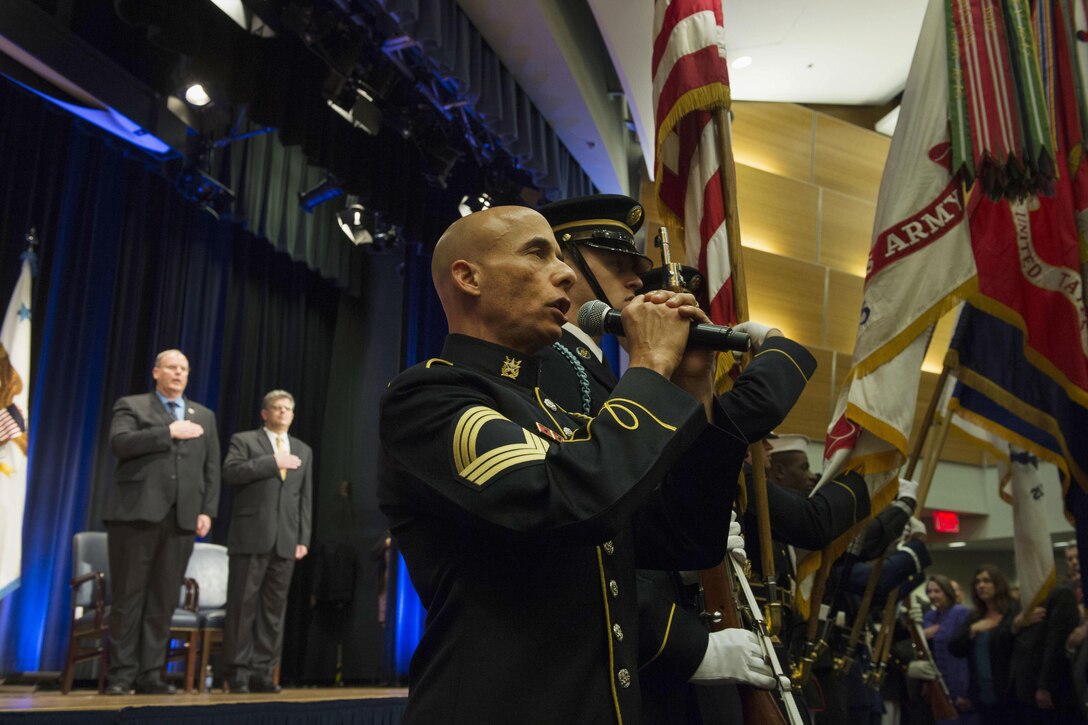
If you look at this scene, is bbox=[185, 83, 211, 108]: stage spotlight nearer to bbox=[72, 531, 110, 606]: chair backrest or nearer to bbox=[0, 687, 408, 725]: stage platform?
bbox=[72, 531, 110, 606]: chair backrest

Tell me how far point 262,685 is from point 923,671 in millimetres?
3566

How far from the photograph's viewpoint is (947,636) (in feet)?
20.6

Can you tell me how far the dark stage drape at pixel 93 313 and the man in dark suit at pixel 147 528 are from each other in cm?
186

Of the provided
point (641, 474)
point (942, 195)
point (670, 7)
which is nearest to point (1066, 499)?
point (942, 195)

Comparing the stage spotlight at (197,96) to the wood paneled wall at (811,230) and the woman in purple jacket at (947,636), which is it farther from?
the woman in purple jacket at (947,636)

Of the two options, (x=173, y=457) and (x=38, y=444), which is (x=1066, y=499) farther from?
(x=38, y=444)

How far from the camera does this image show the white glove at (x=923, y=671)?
→ 4.52 meters

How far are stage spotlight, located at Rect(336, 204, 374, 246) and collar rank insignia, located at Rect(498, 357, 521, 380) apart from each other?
5.68 meters

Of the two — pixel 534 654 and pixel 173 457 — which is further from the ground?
pixel 173 457

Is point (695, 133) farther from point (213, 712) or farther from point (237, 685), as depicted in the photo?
point (237, 685)

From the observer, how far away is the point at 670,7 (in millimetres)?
2641

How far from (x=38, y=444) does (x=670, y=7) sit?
5.59 m

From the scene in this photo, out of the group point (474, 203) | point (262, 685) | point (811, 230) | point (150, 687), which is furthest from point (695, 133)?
point (811, 230)

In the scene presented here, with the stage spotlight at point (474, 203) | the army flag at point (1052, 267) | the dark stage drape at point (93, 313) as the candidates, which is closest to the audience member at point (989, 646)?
the army flag at point (1052, 267)
